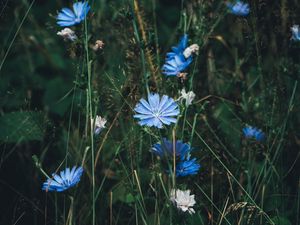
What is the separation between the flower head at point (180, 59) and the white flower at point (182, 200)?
406 mm

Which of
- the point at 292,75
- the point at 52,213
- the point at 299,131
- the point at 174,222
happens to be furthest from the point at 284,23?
the point at 52,213

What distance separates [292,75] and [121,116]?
0.59 meters

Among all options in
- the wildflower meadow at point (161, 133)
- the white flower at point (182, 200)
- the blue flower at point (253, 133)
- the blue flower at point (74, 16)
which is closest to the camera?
the white flower at point (182, 200)

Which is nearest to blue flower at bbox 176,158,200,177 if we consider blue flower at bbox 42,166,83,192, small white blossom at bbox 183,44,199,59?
blue flower at bbox 42,166,83,192

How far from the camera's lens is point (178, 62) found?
1690mm

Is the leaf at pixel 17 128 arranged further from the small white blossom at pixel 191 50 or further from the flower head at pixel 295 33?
the flower head at pixel 295 33

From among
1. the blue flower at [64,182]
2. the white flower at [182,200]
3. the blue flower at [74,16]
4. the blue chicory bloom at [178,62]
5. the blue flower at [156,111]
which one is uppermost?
the blue flower at [74,16]

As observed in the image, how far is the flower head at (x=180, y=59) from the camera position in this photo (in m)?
1.65

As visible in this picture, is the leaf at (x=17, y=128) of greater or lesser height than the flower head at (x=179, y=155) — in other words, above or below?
above

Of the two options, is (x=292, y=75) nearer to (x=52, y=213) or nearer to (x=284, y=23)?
(x=284, y=23)

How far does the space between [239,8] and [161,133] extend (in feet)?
2.31

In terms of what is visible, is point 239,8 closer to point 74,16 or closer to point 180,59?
point 180,59

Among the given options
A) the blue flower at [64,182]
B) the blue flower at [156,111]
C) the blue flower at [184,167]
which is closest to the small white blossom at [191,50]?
the blue flower at [156,111]

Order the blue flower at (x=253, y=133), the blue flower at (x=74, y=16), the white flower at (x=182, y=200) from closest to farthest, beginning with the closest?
the white flower at (x=182, y=200) < the blue flower at (x=74, y=16) < the blue flower at (x=253, y=133)
